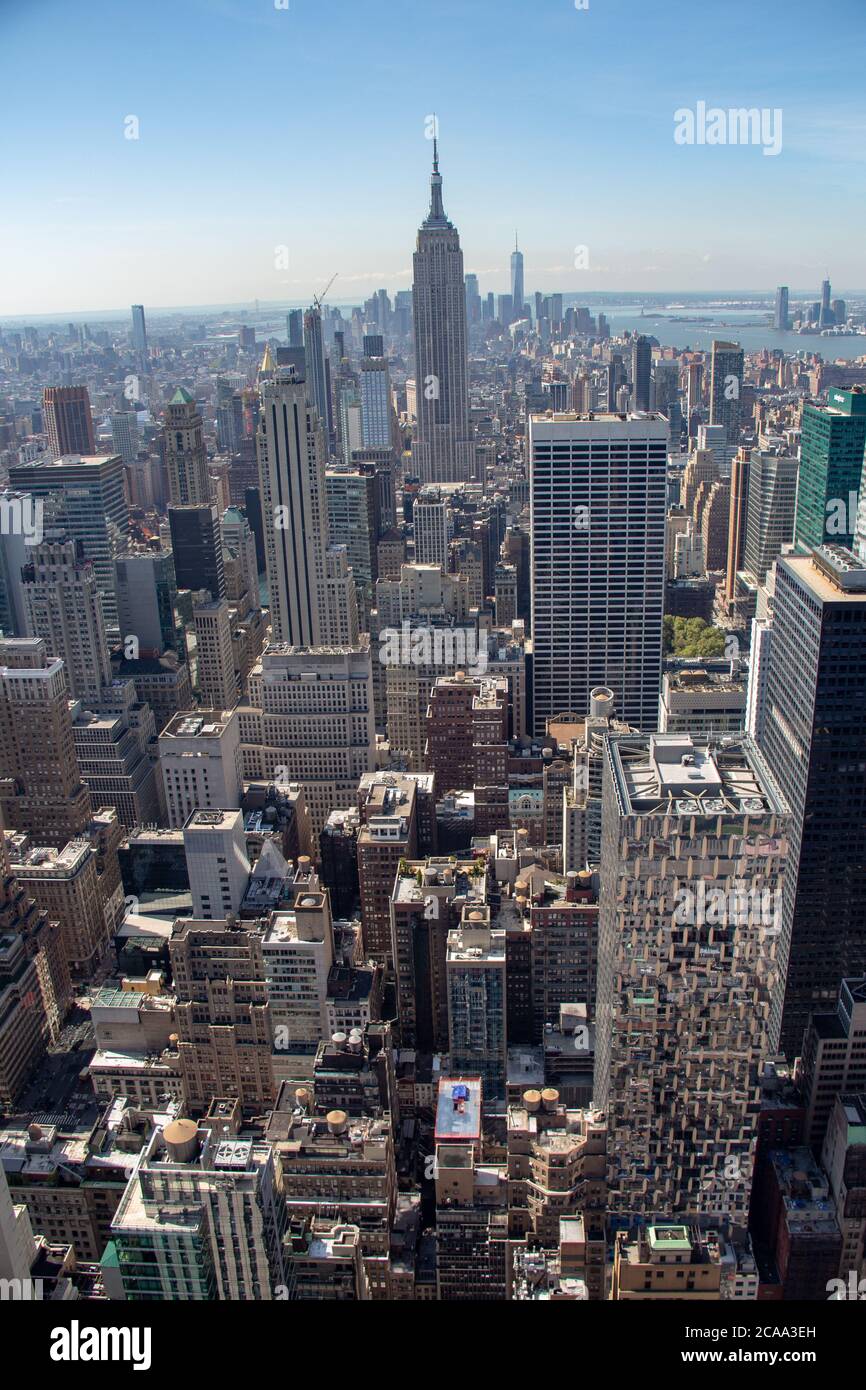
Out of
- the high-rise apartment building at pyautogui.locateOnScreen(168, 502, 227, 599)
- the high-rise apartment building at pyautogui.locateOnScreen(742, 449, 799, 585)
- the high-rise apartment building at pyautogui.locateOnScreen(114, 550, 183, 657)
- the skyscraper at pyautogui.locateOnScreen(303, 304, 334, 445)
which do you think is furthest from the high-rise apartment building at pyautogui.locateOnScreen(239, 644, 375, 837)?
the skyscraper at pyautogui.locateOnScreen(303, 304, 334, 445)

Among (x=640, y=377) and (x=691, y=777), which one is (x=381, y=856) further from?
(x=640, y=377)

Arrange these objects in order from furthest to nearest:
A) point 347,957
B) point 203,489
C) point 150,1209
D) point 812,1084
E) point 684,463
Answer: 1. point 684,463
2. point 203,489
3. point 347,957
4. point 812,1084
5. point 150,1209

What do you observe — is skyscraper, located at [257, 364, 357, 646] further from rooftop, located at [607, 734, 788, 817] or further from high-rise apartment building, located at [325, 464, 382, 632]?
rooftop, located at [607, 734, 788, 817]

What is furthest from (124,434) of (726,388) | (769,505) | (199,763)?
(199,763)

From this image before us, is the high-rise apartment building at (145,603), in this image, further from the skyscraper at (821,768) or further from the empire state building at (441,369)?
the empire state building at (441,369)

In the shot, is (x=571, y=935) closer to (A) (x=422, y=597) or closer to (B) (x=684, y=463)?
(A) (x=422, y=597)
